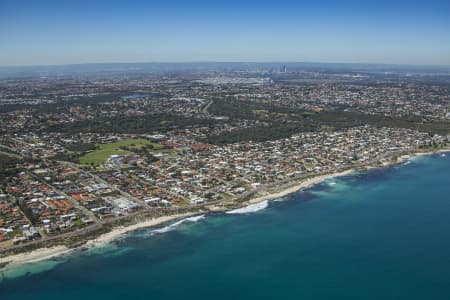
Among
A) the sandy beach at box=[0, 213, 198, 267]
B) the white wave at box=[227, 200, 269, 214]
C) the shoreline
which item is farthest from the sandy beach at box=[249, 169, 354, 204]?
the sandy beach at box=[0, 213, 198, 267]

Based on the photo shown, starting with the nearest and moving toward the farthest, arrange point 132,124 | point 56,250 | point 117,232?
point 56,250 → point 117,232 → point 132,124

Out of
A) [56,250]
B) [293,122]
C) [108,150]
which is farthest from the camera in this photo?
[293,122]

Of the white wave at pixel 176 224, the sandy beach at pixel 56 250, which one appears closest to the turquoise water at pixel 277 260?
the white wave at pixel 176 224

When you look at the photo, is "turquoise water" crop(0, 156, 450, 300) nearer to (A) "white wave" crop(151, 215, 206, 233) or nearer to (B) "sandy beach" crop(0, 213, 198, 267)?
(A) "white wave" crop(151, 215, 206, 233)

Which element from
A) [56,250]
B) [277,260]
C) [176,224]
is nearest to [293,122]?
[176,224]

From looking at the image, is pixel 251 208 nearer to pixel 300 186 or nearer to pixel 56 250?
pixel 300 186

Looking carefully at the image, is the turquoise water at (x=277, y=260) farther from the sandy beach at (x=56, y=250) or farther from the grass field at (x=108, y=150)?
the grass field at (x=108, y=150)

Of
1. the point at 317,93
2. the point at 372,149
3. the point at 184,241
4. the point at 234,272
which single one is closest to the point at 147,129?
the point at 372,149
